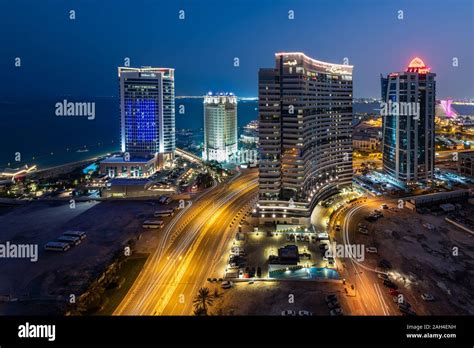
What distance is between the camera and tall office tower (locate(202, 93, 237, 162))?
123ft

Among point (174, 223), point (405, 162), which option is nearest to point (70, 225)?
point (174, 223)

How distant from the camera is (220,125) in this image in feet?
123

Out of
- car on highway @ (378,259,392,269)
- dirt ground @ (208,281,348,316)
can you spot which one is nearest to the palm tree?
dirt ground @ (208,281,348,316)

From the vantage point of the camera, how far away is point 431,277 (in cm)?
1303

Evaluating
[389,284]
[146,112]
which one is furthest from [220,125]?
[389,284]

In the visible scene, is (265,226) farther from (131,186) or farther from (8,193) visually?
(8,193)

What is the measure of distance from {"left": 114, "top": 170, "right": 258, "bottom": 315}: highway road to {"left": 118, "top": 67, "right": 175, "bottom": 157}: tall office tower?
42.6 ft

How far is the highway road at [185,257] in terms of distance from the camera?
11.0 metres

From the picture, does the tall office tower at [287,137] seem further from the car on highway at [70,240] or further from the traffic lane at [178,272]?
the car on highway at [70,240]

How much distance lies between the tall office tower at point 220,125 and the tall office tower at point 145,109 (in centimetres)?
544

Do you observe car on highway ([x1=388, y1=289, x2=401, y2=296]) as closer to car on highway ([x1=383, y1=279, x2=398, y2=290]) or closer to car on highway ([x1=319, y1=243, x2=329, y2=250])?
car on highway ([x1=383, y1=279, x2=398, y2=290])

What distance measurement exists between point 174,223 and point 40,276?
6.80m

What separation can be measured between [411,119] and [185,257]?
2002cm

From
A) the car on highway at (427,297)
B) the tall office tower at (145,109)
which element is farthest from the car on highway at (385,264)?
the tall office tower at (145,109)
